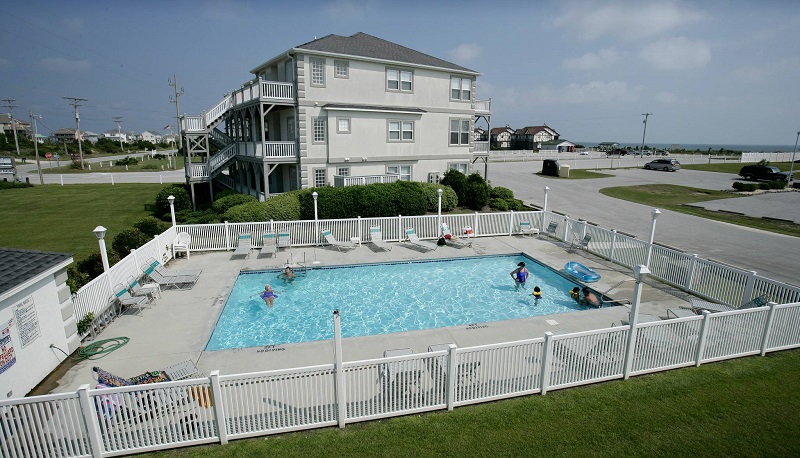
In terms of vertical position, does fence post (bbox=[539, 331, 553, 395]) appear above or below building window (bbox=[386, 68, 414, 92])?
below

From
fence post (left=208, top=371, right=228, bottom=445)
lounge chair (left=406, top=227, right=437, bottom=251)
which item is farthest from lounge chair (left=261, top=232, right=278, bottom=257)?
fence post (left=208, top=371, right=228, bottom=445)

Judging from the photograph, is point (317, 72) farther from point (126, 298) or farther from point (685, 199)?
point (685, 199)

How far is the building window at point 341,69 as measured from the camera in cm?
2373

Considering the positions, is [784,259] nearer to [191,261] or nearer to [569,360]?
[569,360]

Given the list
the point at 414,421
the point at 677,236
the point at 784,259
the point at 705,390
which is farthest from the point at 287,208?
the point at 784,259

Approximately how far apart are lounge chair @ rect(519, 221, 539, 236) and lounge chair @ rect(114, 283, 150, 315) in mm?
15630

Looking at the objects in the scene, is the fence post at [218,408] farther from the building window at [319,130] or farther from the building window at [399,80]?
the building window at [399,80]

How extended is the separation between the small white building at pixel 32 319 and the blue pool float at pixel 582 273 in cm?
1418

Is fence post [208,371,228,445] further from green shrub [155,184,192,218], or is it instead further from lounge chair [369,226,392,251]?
green shrub [155,184,192,218]

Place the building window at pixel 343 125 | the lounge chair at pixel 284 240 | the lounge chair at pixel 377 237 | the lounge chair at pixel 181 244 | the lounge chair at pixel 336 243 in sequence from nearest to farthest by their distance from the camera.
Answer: the lounge chair at pixel 181 244 → the lounge chair at pixel 284 240 → the lounge chair at pixel 336 243 → the lounge chair at pixel 377 237 → the building window at pixel 343 125

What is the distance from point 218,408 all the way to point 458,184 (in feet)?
69.0

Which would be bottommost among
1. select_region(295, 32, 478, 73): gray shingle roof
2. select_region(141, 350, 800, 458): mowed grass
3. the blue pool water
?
the blue pool water

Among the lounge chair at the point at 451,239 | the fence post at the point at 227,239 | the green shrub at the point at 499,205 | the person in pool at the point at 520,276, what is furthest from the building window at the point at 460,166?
the fence post at the point at 227,239

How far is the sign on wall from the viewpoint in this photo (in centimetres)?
742
